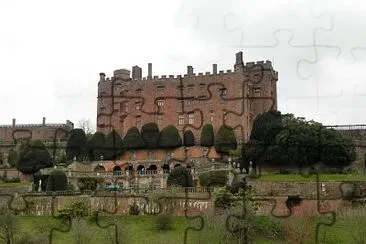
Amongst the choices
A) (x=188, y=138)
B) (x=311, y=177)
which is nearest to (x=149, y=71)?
(x=188, y=138)

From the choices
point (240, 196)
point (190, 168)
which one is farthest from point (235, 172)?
point (240, 196)

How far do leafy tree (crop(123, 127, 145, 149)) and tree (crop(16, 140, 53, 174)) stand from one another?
4766 mm

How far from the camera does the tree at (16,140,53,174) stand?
119ft

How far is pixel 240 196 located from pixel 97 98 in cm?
2006

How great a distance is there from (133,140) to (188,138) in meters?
3.21

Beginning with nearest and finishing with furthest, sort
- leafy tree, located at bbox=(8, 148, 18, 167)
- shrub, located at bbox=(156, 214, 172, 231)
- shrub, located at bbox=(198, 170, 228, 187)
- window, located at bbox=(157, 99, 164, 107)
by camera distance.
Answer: shrub, located at bbox=(156, 214, 172, 231), shrub, located at bbox=(198, 170, 228, 187), leafy tree, located at bbox=(8, 148, 18, 167), window, located at bbox=(157, 99, 164, 107)

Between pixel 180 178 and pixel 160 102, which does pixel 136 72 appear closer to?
pixel 160 102

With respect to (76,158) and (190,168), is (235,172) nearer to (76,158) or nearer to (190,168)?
(190,168)

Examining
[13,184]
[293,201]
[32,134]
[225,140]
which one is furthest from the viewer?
[32,134]

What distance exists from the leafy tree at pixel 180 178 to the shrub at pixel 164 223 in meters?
4.41

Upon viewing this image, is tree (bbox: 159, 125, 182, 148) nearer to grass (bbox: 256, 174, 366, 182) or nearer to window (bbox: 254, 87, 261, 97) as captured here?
window (bbox: 254, 87, 261, 97)

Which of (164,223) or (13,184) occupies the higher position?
(13,184)

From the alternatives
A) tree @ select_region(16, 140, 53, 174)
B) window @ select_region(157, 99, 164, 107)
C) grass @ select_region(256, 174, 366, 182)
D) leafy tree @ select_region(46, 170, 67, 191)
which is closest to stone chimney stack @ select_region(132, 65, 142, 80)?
window @ select_region(157, 99, 164, 107)

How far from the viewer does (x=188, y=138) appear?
39.8 metres
